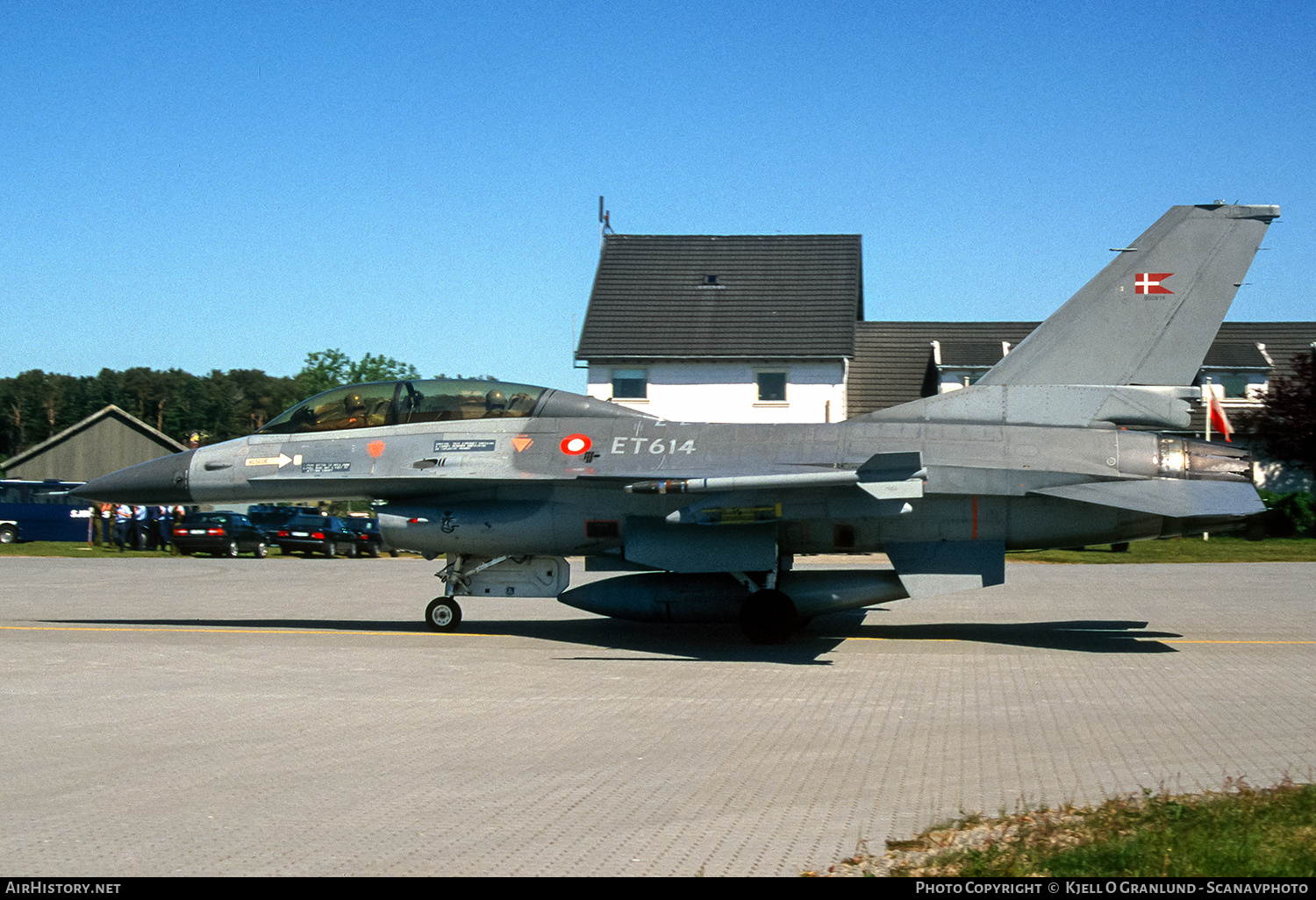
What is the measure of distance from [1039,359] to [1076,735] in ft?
22.0

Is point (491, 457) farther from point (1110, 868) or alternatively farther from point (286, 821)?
point (1110, 868)

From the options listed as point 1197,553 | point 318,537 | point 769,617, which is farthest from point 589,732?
point 318,537

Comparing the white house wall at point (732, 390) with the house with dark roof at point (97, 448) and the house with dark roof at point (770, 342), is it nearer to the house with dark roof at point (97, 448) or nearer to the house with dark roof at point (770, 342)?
the house with dark roof at point (770, 342)

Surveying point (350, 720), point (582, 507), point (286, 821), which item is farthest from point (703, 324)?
point (286, 821)

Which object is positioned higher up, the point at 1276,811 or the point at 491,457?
the point at 491,457

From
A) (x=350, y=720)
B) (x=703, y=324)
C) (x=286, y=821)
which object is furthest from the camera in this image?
(x=703, y=324)

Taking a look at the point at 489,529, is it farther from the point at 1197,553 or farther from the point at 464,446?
the point at 1197,553

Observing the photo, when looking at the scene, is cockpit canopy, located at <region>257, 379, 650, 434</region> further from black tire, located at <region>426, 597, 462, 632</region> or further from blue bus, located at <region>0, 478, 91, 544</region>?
blue bus, located at <region>0, 478, 91, 544</region>

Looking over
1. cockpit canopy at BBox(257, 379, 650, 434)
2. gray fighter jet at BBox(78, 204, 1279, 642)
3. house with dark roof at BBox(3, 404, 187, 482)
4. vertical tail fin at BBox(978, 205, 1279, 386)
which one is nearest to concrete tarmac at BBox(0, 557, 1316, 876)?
gray fighter jet at BBox(78, 204, 1279, 642)

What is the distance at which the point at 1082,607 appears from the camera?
1672cm

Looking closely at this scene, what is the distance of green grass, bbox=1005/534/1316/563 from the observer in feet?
90.8

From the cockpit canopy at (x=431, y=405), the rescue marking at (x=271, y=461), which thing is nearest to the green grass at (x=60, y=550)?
the rescue marking at (x=271, y=461)

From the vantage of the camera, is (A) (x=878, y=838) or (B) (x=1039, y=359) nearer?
(A) (x=878, y=838)

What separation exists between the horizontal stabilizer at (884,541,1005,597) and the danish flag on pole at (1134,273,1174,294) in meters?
3.58
